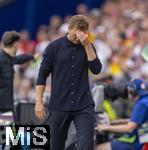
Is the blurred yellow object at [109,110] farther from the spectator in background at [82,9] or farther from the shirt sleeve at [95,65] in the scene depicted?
the spectator in background at [82,9]

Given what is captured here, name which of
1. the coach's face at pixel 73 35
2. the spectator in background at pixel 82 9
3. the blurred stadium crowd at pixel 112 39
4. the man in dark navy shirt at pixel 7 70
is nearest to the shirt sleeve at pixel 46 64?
the coach's face at pixel 73 35

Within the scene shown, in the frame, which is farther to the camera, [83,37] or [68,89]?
[68,89]

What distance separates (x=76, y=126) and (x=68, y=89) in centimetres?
48

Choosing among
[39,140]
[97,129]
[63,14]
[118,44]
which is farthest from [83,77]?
[63,14]

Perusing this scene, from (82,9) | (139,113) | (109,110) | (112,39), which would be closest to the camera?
(139,113)

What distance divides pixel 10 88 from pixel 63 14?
10660 mm

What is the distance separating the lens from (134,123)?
502 inches

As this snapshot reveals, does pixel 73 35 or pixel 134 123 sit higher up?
pixel 73 35

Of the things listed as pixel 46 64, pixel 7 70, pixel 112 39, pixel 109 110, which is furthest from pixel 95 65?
pixel 112 39

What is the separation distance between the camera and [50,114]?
37.1 feet

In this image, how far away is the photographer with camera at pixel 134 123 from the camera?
Result: 12.7 metres

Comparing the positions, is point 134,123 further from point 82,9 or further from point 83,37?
point 82,9

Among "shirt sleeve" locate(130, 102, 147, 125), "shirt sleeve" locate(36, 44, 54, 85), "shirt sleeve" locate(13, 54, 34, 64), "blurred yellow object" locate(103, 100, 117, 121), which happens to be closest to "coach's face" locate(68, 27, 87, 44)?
"shirt sleeve" locate(36, 44, 54, 85)

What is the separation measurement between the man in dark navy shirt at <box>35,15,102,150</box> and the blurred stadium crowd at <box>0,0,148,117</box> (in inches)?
259
